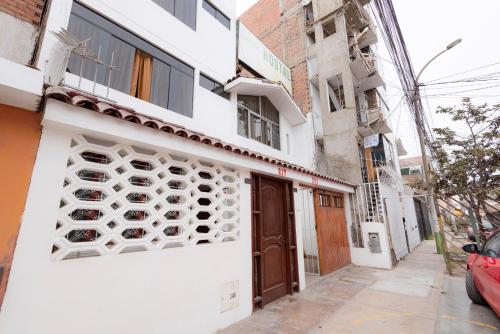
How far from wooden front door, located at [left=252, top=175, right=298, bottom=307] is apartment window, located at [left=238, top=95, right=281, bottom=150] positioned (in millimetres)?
3426

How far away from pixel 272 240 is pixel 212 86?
5138mm

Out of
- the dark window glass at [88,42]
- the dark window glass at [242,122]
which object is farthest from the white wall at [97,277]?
the dark window glass at [242,122]

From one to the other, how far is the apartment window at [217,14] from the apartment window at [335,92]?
19.6 ft

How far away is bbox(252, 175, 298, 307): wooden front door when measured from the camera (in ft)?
16.3

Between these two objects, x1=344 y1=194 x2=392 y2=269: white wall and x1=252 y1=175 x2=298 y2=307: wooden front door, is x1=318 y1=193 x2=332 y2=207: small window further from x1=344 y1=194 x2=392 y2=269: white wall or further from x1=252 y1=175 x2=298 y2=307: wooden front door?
x1=252 y1=175 x2=298 y2=307: wooden front door

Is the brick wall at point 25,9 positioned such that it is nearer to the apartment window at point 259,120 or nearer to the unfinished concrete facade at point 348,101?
the apartment window at point 259,120

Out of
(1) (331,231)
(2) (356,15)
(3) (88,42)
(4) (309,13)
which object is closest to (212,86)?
(3) (88,42)

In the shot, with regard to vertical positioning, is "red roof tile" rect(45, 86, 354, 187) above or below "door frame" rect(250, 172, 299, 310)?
above

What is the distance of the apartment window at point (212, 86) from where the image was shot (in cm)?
736

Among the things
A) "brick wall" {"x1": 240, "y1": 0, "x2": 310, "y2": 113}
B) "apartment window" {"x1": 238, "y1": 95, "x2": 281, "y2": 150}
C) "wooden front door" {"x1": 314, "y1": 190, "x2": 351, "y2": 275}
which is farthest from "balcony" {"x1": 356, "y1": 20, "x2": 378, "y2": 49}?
"wooden front door" {"x1": 314, "y1": 190, "x2": 351, "y2": 275}

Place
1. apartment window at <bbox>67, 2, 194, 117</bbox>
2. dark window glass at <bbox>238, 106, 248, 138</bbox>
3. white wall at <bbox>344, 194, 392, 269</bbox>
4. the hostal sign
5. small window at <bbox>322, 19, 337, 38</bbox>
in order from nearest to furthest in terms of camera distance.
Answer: apartment window at <bbox>67, 2, 194, 117</bbox>, white wall at <bbox>344, 194, 392, 269</bbox>, dark window glass at <bbox>238, 106, 248, 138</bbox>, the hostal sign, small window at <bbox>322, 19, 337, 38</bbox>

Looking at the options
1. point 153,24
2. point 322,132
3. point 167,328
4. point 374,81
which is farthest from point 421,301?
point 374,81

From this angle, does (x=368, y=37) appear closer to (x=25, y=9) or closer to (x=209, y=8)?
(x=209, y=8)

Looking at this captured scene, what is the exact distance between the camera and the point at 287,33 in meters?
13.9
